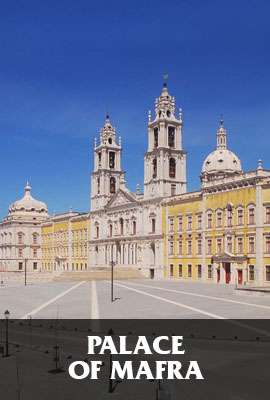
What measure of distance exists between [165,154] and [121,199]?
1393 cm

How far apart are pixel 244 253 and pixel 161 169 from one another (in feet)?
81.9

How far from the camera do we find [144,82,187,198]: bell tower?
85875 millimetres

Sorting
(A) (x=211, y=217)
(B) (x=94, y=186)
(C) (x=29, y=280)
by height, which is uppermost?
(B) (x=94, y=186)

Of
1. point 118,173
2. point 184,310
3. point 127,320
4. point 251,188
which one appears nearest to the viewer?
point 127,320

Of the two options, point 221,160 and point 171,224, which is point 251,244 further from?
point 221,160

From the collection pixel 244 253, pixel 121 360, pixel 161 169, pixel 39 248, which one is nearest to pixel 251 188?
pixel 244 253

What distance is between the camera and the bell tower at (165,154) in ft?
282

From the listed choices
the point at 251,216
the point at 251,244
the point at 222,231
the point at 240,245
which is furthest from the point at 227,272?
the point at 251,216

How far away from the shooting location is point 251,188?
63.5 metres

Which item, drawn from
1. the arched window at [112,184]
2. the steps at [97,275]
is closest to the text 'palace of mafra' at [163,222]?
the arched window at [112,184]

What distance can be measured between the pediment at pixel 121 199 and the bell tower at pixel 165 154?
406cm

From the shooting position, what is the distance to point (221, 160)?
98125 mm

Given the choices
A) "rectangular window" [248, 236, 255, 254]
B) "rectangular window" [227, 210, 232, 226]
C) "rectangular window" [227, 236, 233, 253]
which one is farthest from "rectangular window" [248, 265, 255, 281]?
"rectangular window" [227, 210, 232, 226]

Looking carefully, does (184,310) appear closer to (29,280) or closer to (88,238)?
(29,280)
